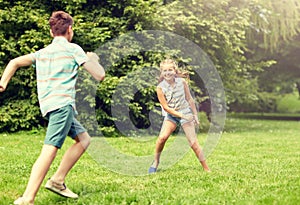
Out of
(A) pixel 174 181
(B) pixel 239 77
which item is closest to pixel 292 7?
(B) pixel 239 77

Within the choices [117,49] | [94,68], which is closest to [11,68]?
[94,68]

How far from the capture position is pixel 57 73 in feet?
14.7

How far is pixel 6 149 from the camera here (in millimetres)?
9539

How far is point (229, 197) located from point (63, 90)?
1942 mm

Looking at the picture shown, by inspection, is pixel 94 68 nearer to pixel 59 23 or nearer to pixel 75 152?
pixel 59 23

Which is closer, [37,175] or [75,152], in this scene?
[37,175]

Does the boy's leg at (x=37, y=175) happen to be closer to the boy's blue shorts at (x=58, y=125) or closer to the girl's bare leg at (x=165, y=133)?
the boy's blue shorts at (x=58, y=125)

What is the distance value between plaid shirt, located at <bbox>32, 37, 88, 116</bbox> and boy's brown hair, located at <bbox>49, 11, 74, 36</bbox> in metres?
0.12

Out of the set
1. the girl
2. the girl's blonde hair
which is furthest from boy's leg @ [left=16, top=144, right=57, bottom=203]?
the girl's blonde hair

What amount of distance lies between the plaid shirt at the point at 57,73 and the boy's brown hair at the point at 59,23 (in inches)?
4.9

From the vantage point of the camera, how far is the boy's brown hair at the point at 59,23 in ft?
14.8

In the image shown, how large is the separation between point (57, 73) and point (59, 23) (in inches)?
18.5

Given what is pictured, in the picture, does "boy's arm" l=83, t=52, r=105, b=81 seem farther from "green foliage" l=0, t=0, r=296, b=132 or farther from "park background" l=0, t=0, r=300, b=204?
"green foliage" l=0, t=0, r=296, b=132

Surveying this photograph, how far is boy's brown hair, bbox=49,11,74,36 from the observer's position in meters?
4.52
